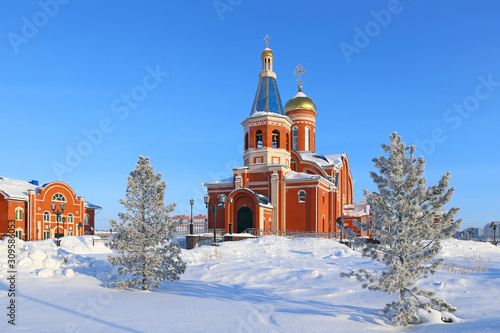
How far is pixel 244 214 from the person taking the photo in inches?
1164

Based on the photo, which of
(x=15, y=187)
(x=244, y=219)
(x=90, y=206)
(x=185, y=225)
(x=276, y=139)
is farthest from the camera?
(x=90, y=206)

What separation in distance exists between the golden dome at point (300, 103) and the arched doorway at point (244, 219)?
1461 centimetres

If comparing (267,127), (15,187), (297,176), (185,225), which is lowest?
(185,225)

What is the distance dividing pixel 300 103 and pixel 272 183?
12019 millimetres

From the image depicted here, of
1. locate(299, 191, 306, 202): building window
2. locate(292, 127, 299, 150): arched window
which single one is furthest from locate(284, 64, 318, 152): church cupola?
locate(299, 191, 306, 202): building window

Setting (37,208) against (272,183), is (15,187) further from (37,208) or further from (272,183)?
(272,183)

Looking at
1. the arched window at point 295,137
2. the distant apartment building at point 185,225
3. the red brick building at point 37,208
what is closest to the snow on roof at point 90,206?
the red brick building at point 37,208

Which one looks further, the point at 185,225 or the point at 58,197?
the point at 58,197

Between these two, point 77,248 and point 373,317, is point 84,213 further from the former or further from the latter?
point 373,317

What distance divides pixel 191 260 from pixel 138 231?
4.77 meters

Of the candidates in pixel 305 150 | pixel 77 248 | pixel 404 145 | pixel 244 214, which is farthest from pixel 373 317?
pixel 305 150

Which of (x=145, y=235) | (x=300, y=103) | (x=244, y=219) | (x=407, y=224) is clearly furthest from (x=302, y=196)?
(x=407, y=224)

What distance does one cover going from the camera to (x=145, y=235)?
8.92 metres

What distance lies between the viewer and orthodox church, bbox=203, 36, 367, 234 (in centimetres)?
2972
